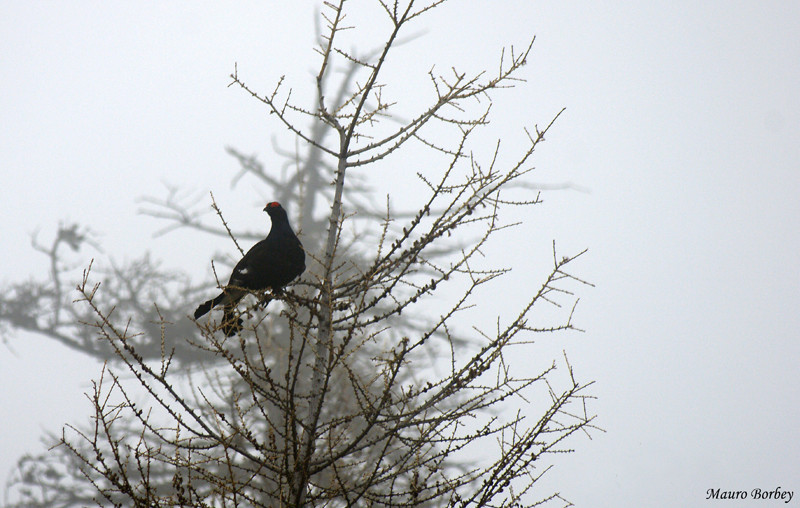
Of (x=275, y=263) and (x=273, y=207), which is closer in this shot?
(x=275, y=263)

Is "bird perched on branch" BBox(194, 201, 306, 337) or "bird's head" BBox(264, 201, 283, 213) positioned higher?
"bird's head" BBox(264, 201, 283, 213)

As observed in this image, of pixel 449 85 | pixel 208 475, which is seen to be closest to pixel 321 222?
pixel 449 85

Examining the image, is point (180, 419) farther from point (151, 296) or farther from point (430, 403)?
point (151, 296)

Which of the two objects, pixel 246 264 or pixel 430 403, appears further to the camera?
pixel 246 264

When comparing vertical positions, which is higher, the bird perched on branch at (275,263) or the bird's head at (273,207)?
the bird's head at (273,207)

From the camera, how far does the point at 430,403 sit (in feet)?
10.1

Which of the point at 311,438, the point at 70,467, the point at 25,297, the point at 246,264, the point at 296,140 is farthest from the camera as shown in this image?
the point at 25,297

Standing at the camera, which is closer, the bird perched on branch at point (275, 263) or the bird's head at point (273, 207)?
the bird perched on branch at point (275, 263)

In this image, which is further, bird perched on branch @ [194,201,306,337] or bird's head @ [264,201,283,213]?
bird's head @ [264,201,283,213]

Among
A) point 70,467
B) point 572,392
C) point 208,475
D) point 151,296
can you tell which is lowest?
point 208,475

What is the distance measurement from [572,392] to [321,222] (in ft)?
37.8

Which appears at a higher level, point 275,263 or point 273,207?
point 273,207

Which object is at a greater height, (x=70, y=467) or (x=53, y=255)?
(x=53, y=255)

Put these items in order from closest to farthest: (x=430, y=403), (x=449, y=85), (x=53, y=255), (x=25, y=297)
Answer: (x=430, y=403) → (x=449, y=85) → (x=53, y=255) → (x=25, y=297)
